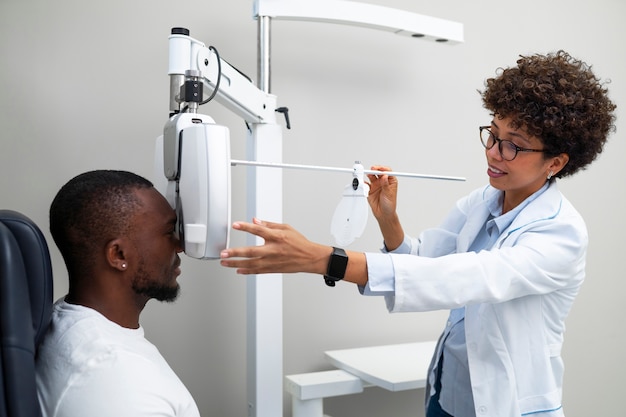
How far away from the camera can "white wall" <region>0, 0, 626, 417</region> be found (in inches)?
70.0

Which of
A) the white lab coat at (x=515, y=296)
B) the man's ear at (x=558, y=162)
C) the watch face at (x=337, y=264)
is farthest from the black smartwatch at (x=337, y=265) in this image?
the man's ear at (x=558, y=162)

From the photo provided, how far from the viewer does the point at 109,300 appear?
1.08 metres

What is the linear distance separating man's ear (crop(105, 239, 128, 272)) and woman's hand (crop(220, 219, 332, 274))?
0.20 m

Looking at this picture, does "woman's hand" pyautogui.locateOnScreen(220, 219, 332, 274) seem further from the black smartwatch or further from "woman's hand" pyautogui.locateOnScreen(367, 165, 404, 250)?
"woman's hand" pyautogui.locateOnScreen(367, 165, 404, 250)

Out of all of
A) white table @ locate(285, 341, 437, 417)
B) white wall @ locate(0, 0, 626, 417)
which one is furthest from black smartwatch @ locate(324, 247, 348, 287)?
white wall @ locate(0, 0, 626, 417)

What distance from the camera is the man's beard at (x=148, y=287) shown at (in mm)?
1102

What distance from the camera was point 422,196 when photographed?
237 centimetres

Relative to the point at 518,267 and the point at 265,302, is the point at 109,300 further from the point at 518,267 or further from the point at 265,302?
the point at 518,267

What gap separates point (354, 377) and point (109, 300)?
102 centimetres

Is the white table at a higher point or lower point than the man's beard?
lower

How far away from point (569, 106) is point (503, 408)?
68 centimetres

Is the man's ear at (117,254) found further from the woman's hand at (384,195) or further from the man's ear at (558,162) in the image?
the man's ear at (558,162)

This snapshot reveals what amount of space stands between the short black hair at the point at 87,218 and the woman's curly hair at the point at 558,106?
2.84ft

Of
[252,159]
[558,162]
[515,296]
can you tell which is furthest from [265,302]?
[558,162]
